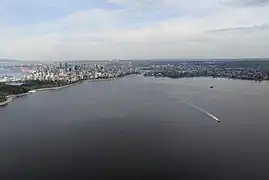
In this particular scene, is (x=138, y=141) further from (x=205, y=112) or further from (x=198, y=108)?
(x=198, y=108)

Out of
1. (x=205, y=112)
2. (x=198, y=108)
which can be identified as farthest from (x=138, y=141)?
(x=198, y=108)

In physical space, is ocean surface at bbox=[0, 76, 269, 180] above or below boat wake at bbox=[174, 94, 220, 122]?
below

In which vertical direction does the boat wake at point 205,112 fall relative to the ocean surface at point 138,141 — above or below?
above

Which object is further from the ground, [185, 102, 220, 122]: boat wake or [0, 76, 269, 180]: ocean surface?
[185, 102, 220, 122]: boat wake

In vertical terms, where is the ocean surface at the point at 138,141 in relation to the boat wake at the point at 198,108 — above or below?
below

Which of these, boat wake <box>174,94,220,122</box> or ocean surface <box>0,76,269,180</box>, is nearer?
ocean surface <box>0,76,269,180</box>

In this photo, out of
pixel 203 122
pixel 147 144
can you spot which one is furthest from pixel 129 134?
pixel 203 122

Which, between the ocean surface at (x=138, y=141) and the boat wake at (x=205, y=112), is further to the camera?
the boat wake at (x=205, y=112)

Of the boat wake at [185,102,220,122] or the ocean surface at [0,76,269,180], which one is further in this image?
the boat wake at [185,102,220,122]

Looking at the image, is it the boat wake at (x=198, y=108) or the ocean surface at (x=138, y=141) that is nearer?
the ocean surface at (x=138, y=141)
